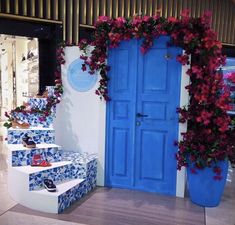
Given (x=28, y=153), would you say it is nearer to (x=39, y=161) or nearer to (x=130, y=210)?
(x=39, y=161)

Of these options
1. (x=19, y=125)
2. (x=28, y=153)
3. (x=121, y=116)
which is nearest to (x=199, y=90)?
(x=121, y=116)

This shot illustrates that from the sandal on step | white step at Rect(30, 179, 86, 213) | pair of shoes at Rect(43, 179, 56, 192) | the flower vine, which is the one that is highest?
the flower vine

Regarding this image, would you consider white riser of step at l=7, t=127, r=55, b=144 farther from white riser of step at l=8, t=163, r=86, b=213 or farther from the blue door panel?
the blue door panel

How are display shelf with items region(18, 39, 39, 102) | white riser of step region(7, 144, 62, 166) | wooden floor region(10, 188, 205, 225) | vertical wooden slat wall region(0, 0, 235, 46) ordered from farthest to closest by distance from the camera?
display shelf with items region(18, 39, 39, 102)
vertical wooden slat wall region(0, 0, 235, 46)
white riser of step region(7, 144, 62, 166)
wooden floor region(10, 188, 205, 225)

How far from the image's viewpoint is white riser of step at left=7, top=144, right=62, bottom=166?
3.44m

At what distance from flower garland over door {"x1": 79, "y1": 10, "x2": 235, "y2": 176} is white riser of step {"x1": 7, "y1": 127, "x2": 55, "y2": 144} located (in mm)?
1583

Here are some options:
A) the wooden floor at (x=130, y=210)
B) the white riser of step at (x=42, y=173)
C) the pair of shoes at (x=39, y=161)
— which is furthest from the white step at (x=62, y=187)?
the pair of shoes at (x=39, y=161)

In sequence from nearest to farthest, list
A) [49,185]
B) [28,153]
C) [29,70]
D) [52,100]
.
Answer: [49,185]
[28,153]
[52,100]
[29,70]

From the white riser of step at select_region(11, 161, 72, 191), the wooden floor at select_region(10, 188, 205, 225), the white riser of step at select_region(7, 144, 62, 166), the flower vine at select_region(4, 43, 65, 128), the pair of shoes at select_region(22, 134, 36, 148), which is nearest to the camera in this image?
the wooden floor at select_region(10, 188, 205, 225)

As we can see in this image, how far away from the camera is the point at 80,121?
408 centimetres

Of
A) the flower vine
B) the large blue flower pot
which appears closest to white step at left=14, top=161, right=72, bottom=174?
the flower vine

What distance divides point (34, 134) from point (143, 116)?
152 cm

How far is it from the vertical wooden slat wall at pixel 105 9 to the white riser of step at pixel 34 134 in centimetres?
199

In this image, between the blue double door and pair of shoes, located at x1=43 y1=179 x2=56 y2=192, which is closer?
pair of shoes, located at x1=43 y1=179 x2=56 y2=192
